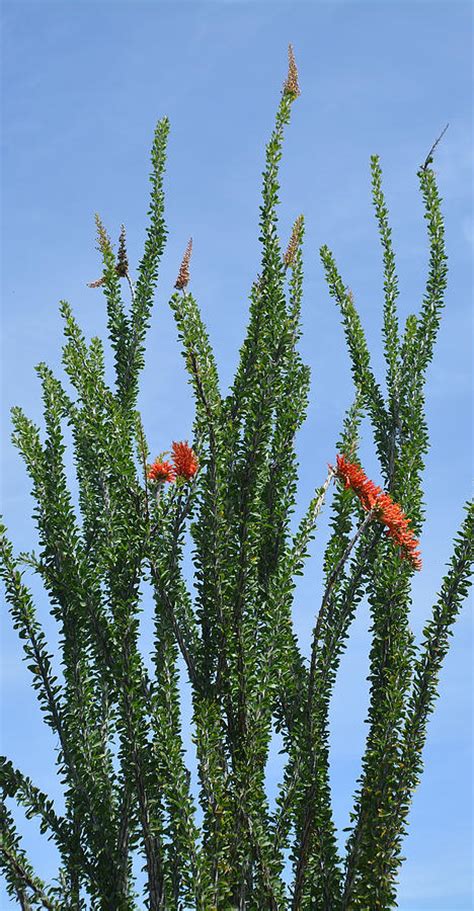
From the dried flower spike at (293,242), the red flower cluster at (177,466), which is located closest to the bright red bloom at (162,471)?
the red flower cluster at (177,466)

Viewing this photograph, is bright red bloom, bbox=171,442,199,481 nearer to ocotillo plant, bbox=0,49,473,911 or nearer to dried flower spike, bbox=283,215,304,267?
ocotillo plant, bbox=0,49,473,911

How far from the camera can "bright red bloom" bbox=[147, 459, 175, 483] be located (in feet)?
19.3

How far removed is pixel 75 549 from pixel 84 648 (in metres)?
0.58

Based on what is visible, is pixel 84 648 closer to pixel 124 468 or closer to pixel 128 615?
pixel 128 615

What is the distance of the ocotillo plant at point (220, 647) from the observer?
554 centimetres

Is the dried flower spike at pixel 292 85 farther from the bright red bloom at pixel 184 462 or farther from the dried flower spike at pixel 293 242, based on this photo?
the bright red bloom at pixel 184 462

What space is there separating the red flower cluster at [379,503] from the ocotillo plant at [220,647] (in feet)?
0.04

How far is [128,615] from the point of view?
5.65 metres

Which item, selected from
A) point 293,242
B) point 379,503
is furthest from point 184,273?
point 379,503

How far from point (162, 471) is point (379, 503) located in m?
1.18

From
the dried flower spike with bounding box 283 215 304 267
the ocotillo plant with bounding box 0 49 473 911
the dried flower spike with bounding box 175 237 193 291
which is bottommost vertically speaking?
the ocotillo plant with bounding box 0 49 473 911

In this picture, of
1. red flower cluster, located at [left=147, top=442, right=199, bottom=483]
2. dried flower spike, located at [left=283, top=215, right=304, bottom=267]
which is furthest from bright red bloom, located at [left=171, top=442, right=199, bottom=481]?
dried flower spike, located at [left=283, top=215, right=304, bottom=267]

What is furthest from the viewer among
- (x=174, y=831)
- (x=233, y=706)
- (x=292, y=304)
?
(x=292, y=304)

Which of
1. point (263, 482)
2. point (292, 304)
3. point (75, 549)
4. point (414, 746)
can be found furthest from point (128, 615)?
point (292, 304)
